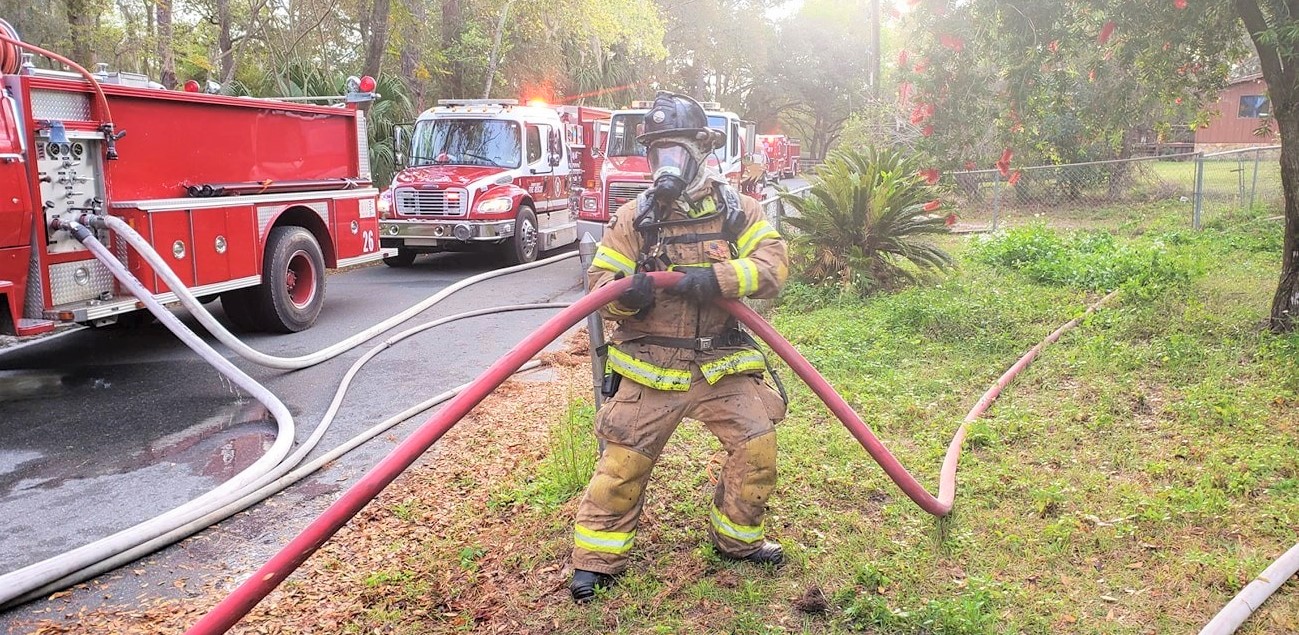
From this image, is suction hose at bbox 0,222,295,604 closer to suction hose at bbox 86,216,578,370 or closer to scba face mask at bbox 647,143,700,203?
suction hose at bbox 86,216,578,370

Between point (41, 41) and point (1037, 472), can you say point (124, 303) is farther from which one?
point (41, 41)

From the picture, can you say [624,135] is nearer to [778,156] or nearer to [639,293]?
[639,293]

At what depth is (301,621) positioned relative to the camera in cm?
322

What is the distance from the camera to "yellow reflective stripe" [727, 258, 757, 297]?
323cm

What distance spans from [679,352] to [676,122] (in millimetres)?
837

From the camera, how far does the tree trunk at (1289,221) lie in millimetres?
5980

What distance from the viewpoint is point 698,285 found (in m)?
3.18

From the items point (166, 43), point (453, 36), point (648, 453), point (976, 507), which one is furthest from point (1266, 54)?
point (453, 36)

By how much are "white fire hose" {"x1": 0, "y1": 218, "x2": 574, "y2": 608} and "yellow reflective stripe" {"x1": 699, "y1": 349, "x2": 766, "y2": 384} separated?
2270 mm

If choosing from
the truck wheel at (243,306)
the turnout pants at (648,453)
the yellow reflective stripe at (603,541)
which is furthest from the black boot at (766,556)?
the truck wheel at (243,306)

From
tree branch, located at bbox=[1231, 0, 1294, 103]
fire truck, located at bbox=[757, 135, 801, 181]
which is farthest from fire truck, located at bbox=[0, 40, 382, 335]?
fire truck, located at bbox=[757, 135, 801, 181]

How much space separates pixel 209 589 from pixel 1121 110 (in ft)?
22.1

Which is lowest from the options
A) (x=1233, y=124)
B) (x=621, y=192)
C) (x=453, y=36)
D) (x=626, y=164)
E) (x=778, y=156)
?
(x=621, y=192)

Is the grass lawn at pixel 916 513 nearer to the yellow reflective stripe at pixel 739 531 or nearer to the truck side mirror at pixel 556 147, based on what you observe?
the yellow reflective stripe at pixel 739 531
